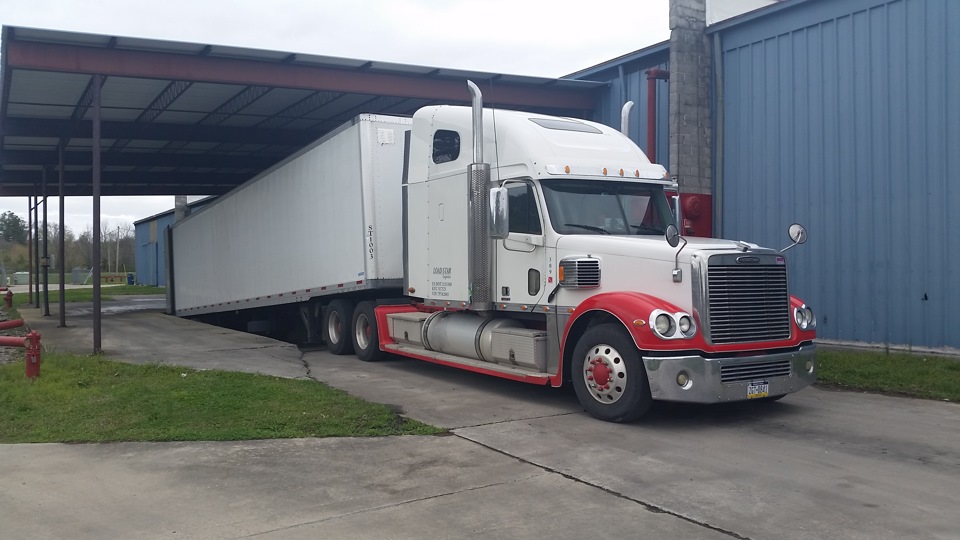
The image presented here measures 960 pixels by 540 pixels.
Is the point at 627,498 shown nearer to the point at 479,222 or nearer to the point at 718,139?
the point at 479,222

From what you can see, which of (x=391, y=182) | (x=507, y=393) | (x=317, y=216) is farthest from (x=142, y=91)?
(x=507, y=393)

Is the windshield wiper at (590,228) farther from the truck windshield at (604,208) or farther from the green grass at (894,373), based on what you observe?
the green grass at (894,373)

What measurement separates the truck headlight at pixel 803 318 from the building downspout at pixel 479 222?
3641mm

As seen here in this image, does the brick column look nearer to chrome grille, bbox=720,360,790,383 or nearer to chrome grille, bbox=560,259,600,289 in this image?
chrome grille, bbox=560,259,600,289

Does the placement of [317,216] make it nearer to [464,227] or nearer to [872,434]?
[464,227]

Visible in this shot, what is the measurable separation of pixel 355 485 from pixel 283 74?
11.2 metres

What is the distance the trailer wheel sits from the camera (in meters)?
14.7

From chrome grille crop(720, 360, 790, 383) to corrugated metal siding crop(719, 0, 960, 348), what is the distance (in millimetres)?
5044

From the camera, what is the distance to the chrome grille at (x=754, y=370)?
8172mm

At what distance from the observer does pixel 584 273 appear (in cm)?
912

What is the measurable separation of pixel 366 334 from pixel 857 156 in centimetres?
855

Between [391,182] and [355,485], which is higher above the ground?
[391,182]

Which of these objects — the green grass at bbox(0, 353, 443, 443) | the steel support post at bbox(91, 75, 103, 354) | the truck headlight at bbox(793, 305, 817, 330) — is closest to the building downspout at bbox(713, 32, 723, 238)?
the truck headlight at bbox(793, 305, 817, 330)

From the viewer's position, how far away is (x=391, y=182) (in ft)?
44.4
